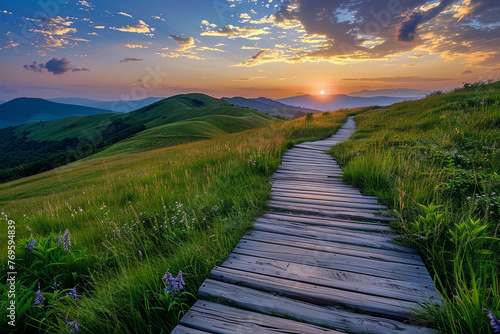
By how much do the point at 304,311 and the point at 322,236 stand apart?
1321 millimetres

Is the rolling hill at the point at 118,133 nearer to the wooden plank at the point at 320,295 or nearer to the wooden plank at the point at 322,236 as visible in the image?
the wooden plank at the point at 322,236

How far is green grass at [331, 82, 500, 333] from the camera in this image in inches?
68.1

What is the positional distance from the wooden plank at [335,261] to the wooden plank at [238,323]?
0.80 meters

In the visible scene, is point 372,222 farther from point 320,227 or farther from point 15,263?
point 15,263

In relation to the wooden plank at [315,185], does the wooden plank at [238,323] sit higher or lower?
higher

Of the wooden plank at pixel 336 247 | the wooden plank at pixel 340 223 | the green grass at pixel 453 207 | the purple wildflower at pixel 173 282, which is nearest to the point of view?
the green grass at pixel 453 207

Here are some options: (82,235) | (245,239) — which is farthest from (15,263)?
(245,239)

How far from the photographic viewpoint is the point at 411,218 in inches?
130

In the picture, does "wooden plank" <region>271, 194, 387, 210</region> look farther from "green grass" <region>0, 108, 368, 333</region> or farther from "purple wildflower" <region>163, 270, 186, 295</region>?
"purple wildflower" <region>163, 270, 186, 295</region>

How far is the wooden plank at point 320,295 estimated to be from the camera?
1.99m

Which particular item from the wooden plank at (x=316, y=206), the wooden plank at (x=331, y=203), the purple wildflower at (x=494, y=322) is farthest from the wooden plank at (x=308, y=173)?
the purple wildflower at (x=494, y=322)

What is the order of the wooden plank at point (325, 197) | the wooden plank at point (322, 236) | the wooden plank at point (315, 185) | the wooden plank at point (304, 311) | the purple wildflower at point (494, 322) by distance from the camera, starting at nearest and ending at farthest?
the purple wildflower at point (494, 322) < the wooden plank at point (304, 311) < the wooden plank at point (322, 236) < the wooden plank at point (325, 197) < the wooden plank at point (315, 185)

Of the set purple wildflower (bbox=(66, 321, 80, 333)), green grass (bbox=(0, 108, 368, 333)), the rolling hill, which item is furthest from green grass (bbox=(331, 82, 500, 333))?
the rolling hill

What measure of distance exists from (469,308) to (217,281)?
2.00m
